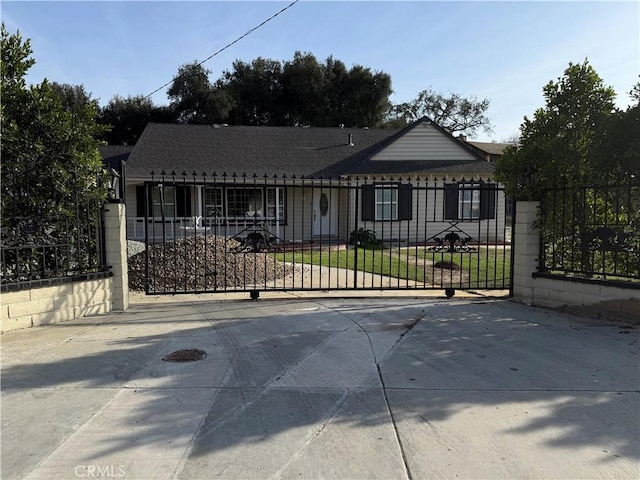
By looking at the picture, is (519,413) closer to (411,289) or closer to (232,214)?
(411,289)

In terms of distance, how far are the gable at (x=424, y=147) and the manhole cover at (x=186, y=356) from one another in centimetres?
1590

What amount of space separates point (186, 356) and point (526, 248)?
5.32 metres

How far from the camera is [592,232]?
6.51 m

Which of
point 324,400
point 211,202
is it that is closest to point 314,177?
point 211,202

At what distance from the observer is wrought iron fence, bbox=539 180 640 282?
20.6 ft

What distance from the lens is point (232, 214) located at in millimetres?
19312

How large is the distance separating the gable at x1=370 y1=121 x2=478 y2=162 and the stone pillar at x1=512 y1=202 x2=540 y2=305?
12.7m

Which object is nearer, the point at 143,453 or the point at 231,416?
the point at 143,453

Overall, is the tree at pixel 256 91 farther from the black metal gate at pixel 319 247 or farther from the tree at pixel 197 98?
the black metal gate at pixel 319 247

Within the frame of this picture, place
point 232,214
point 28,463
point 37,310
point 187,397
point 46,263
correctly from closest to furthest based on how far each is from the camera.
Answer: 1. point 28,463
2. point 187,397
3. point 37,310
4. point 46,263
5. point 232,214

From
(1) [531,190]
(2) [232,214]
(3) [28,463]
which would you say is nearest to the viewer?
(3) [28,463]

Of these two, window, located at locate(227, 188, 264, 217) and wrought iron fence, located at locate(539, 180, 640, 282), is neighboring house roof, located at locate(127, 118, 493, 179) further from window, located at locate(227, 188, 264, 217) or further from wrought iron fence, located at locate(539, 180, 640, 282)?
wrought iron fence, located at locate(539, 180, 640, 282)

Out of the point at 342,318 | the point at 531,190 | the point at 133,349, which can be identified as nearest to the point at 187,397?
the point at 133,349

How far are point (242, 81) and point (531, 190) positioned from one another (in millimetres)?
32725
